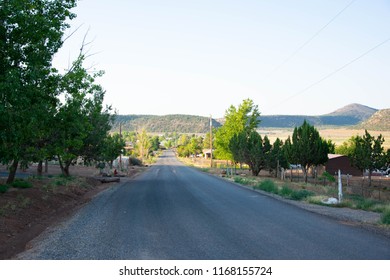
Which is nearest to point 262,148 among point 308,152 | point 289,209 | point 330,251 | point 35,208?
point 308,152

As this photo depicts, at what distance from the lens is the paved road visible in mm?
8164

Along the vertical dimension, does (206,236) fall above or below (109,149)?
below

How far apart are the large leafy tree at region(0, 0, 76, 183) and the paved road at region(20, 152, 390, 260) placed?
10.8 feet

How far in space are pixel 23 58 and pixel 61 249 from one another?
7.30 metres

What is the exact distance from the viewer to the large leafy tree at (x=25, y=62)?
36.5 ft

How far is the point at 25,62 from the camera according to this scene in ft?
44.0

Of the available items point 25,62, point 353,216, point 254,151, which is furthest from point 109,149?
point 353,216

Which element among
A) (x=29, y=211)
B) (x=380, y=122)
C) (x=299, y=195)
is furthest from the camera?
(x=380, y=122)

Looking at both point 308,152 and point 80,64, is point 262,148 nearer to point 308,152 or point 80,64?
point 308,152

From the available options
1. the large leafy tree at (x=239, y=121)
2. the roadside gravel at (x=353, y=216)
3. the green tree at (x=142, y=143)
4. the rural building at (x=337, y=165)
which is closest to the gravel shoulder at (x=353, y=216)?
the roadside gravel at (x=353, y=216)

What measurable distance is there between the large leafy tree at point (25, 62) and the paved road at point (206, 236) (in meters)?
3.29

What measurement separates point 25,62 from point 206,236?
8292mm

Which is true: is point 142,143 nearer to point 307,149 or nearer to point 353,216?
point 307,149

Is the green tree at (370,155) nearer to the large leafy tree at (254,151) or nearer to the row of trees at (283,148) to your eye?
the row of trees at (283,148)
